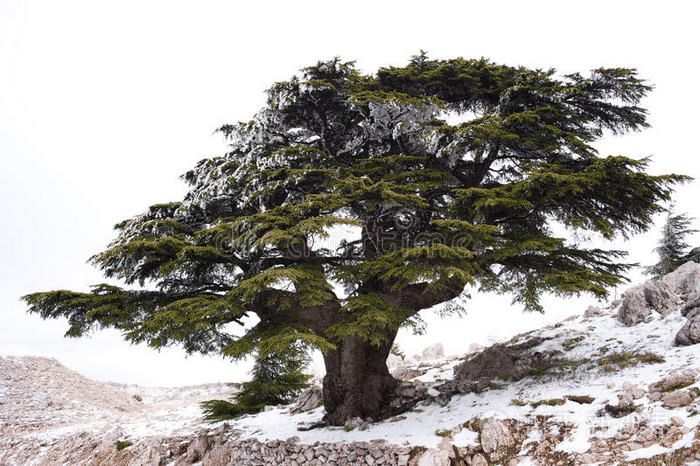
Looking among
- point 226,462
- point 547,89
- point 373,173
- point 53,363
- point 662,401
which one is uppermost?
point 547,89

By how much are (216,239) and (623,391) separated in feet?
23.7

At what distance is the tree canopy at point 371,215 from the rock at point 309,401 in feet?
5.56

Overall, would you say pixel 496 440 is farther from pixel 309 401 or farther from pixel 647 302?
pixel 647 302

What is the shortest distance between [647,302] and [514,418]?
222 inches

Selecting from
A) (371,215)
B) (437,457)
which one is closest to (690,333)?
(437,457)

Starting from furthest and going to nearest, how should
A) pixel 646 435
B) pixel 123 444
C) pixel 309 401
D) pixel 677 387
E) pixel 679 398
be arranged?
pixel 309 401 → pixel 123 444 → pixel 677 387 → pixel 679 398 → pixel 646 435

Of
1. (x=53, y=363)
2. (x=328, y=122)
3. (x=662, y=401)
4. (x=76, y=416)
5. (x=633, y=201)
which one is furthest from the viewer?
(x=53, y=363)

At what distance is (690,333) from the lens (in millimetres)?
6949

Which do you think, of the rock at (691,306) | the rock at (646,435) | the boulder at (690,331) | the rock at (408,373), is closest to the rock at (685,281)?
the rock at (691,306)

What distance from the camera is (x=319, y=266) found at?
7.45 meters

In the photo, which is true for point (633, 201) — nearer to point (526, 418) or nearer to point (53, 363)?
point (526, 418)

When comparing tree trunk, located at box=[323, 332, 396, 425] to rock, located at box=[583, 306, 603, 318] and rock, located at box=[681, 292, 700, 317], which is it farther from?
rock, located at box=[583, 306, 603, 318]

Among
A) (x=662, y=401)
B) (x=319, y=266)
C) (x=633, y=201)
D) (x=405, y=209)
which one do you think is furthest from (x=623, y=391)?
(x=319, y=266)

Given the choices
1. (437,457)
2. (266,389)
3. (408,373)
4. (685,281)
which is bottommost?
(437,457)
